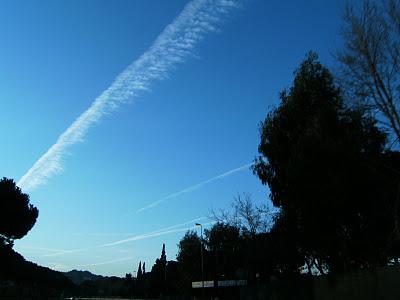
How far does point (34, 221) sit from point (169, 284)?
60633 millimetres

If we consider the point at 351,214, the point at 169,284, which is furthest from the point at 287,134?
the point at 169,284

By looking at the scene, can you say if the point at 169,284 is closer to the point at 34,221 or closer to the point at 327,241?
the point at 34,221

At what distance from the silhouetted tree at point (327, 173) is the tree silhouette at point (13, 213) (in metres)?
31.7

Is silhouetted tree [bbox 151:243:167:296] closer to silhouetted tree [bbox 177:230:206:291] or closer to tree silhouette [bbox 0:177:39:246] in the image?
silhouetted tree [bbox 177:230:206:291]

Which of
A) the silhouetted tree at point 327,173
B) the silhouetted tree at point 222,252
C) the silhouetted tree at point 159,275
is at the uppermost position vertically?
the silhouetted tree at point 159,275

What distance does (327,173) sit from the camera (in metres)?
26.4

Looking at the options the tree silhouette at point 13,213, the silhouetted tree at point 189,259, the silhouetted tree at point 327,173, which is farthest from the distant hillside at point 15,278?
the silhouetted tree at point 327,173

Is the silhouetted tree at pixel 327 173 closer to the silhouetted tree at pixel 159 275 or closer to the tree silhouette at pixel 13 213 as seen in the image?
the tree silhouette at pixel 13 213

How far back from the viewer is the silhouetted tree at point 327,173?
26547mm

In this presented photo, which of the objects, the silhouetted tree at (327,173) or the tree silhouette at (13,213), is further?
the tree silhouette at (13,213)

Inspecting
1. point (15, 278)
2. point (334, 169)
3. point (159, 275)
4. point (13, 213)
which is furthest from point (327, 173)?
point (159, 275)

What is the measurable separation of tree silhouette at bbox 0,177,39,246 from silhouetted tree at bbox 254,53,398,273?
31.7 meters

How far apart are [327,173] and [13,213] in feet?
126

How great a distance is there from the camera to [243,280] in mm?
55625
